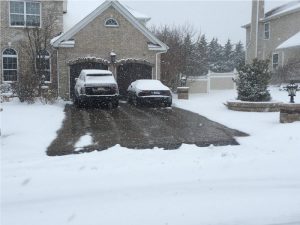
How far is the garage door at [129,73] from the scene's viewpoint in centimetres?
2362

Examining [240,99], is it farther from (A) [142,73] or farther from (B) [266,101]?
(A) [142,73]

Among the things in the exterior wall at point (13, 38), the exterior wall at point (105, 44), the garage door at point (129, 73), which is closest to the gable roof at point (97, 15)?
the exterior wall at point (105, 44)

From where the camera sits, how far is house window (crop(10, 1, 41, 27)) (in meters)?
24.8

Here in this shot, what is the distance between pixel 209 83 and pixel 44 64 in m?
12.9

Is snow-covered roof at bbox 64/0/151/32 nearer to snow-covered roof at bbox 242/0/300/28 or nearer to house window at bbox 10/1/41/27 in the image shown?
house window at bbox 10/1/41/27

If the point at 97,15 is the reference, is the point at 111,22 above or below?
below

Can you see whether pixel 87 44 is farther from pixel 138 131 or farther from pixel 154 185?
pixel 154 185

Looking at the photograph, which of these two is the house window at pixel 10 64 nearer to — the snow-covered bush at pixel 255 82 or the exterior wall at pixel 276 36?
the snow-covered bush at pixel 255 82

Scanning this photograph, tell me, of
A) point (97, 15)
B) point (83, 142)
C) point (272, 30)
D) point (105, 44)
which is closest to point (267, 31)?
point (272, 30)

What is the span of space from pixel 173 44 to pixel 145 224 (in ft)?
83.9

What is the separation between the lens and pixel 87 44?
22953mm

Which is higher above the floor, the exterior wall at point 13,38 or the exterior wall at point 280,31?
Answer: the exterior wall at point 280,31

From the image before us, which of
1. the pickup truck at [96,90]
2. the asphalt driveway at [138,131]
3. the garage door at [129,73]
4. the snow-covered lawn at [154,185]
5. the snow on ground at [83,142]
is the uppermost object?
the garage door at [129,73]

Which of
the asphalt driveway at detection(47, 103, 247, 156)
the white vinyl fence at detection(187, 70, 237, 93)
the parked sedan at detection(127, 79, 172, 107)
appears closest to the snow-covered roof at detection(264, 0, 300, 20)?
the white vinyl fence at detection(187, 70, 237, 93)
